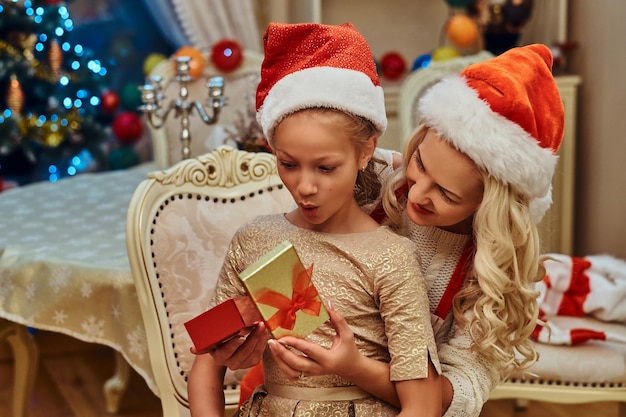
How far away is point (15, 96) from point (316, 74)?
2.90 m

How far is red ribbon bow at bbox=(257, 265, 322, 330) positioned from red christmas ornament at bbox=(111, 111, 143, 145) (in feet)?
10.2

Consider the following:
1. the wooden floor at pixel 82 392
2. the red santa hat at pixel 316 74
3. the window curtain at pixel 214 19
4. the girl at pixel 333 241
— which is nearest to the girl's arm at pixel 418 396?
the girl at pixel 333 241

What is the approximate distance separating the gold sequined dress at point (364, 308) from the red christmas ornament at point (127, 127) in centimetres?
296

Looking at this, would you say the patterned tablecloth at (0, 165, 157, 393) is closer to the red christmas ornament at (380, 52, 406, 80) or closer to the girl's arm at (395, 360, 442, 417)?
the girl's arm at (395, 360, 442, 417)

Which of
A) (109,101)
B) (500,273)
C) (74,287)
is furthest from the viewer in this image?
(109,101)

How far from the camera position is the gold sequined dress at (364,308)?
116 centimetres

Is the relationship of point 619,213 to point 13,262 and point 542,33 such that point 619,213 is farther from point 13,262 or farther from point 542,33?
point 13,262

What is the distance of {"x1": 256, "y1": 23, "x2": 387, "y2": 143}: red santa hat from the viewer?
3.83 feet

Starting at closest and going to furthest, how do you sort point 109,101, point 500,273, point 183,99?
1. point 500,273
2. point 183,99
3. point 109,101

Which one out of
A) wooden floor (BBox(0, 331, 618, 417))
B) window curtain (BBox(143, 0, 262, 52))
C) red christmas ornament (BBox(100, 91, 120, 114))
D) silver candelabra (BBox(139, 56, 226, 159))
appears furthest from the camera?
red christmas ornament (BBox(100, 91, 120, 114))

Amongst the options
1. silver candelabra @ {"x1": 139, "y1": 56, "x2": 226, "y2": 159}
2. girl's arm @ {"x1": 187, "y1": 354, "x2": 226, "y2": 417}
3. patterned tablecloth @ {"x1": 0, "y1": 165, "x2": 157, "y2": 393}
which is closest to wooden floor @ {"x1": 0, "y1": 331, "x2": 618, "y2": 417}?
patterned tablecloth @ {"x1": 0, "y1": 165, "x2": 157, "y2": 393}

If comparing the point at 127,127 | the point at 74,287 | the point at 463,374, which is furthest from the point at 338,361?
the point at 127,127

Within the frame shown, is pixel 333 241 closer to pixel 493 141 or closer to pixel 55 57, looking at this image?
pixel 493 141

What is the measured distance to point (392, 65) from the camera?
12.3ft
